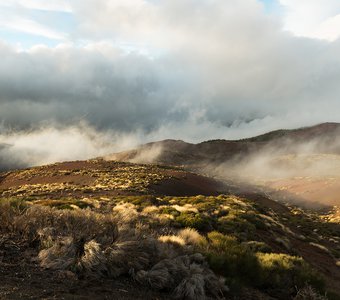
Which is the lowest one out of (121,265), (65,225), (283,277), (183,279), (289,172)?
(289,172)

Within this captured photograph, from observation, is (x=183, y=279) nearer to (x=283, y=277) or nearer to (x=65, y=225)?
(x=283, y=277)

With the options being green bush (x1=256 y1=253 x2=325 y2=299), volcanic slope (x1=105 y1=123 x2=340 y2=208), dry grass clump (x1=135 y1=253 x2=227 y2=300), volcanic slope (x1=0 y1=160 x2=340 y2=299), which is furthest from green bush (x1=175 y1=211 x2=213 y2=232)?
volcanic slope (x1=105 y1=123 x2=340 y2=208)

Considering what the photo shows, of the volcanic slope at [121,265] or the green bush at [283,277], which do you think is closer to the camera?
A: the volcanic slope at [121,265]

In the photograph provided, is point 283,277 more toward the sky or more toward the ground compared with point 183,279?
more toward the ground

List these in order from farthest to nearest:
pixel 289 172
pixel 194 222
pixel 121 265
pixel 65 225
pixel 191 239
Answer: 1. pixel 289 172
2. pixel 194 222
3. pixel 191 239
4. pixel 65 225
5. pixel 121 265

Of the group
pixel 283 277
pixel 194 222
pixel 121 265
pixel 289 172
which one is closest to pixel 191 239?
pixel 283 277

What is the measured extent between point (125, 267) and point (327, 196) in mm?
82248

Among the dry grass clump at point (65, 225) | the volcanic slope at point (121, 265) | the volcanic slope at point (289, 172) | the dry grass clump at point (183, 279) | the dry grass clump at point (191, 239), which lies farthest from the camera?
the volcanic slope at point (289, 172)

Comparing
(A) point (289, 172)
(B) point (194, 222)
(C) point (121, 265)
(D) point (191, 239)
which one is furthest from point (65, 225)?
(A) point (289, 172)

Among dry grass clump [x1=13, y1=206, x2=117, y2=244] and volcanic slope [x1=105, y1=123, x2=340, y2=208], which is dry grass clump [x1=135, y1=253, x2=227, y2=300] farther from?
volcanic slope [x1=105, y1=123, x2=340, y2=208]

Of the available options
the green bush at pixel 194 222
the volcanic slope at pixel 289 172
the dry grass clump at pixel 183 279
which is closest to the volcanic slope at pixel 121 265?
the dry grass clump at pixel 183 279

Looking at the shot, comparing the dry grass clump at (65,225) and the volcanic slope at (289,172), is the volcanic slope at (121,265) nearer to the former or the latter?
the dry grass clump at (65,225)

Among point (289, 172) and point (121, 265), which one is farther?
point (289, 172)

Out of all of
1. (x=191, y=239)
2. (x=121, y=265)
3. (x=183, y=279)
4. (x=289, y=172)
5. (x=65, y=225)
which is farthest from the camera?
(x=289, y=172)
